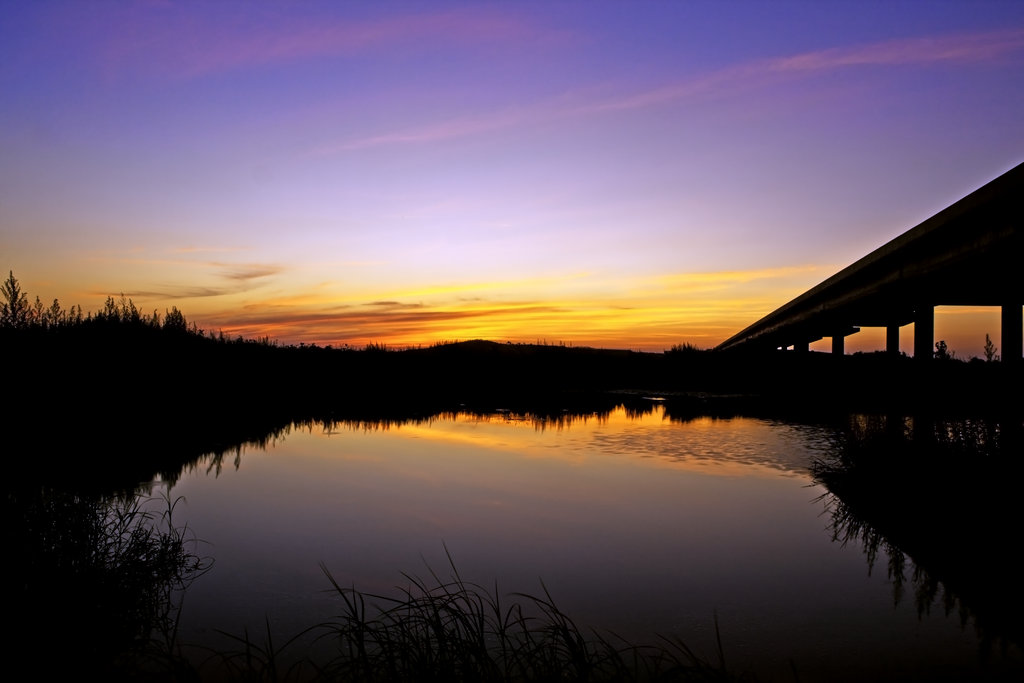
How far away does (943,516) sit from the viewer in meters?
8.68

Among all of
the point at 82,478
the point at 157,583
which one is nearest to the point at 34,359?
the point at 82,478

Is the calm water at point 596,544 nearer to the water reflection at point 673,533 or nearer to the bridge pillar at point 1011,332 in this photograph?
the water reflection at point 673,533

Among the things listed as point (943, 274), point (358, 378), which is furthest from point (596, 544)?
point (358, 378)

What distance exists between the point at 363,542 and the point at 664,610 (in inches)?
146

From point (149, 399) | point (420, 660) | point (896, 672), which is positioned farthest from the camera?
point (149, 399)

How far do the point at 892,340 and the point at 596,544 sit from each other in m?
21.0

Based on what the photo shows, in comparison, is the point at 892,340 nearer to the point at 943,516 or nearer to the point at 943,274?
the point at 943,274

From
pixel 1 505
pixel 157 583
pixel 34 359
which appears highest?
pixel 34 359

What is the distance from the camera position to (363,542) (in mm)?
8477

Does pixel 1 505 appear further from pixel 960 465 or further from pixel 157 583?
pixel 960 465

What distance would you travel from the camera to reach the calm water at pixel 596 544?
586 cm

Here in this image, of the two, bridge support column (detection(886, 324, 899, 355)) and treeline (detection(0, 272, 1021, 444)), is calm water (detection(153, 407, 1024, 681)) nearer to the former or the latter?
treeline (detection(0, 272, 1021, 444))

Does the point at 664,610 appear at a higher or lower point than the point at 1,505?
lower

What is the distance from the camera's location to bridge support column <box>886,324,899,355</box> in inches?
992
